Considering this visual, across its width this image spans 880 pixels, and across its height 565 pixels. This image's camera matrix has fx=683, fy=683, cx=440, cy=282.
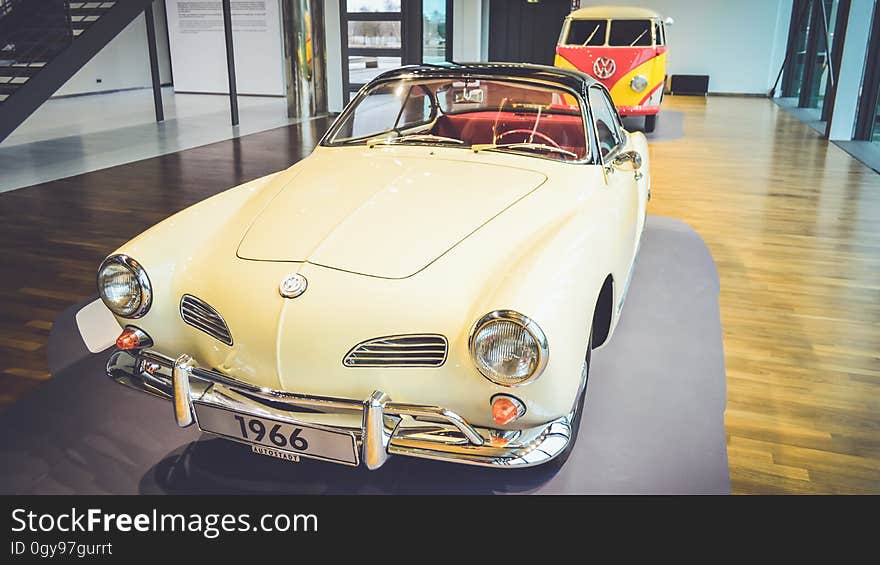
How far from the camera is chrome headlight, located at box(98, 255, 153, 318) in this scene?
221cm

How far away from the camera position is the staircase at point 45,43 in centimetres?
797

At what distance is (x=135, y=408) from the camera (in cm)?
269

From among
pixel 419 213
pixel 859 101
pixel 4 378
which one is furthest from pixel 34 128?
pixel 859 101

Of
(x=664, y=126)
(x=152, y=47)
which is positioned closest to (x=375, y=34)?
(x=152, y=47)


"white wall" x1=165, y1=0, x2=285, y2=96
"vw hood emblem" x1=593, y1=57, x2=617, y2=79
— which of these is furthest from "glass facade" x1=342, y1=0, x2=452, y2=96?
"vw hood emblem" x1=593, y1=57, x2=617, y2=79

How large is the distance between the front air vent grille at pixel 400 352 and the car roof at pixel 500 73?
65.6 inches

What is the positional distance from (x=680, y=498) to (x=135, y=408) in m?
2.04

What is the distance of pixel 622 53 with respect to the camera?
9.52m

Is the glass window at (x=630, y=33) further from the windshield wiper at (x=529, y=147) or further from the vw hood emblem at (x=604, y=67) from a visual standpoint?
the windshield wiper at (x=529, y=147)

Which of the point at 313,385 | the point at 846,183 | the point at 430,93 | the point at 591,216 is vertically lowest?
the point at 846,183

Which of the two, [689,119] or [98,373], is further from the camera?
[689,119]

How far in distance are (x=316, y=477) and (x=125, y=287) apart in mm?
891

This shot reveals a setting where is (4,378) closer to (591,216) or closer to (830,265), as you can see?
(591,216)

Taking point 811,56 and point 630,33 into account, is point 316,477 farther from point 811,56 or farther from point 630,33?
point 811,56
